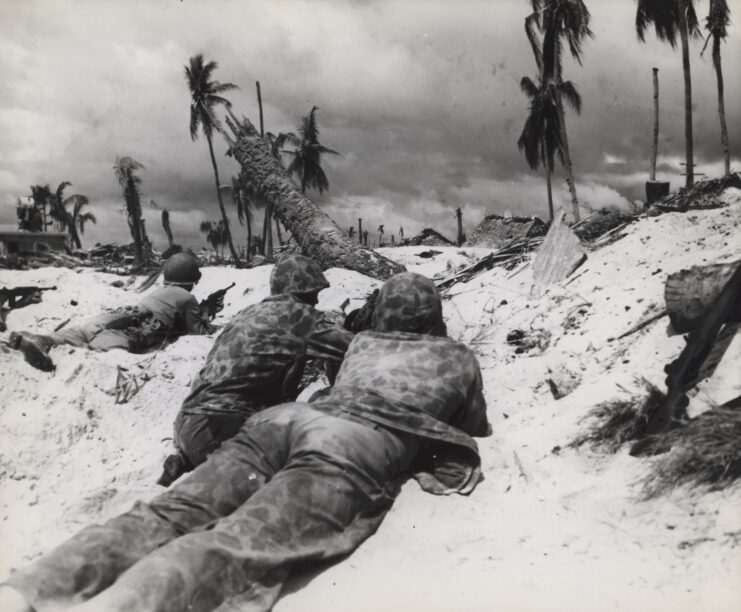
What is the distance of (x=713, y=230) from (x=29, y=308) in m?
8.44

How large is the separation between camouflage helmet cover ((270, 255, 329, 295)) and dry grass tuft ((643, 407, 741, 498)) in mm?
2386

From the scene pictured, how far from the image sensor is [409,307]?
328 centimetres

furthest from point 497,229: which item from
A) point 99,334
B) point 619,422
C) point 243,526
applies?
point 243,526

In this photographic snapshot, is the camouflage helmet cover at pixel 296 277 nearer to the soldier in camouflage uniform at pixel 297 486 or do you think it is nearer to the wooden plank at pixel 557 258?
the soldier in camouflage uniform at pixel 297 486

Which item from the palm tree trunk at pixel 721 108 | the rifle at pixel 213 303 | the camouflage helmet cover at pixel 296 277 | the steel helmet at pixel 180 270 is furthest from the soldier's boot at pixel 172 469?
the palm tree trunk at pixel 721 108

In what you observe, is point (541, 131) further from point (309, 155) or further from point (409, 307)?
point (409, 307)

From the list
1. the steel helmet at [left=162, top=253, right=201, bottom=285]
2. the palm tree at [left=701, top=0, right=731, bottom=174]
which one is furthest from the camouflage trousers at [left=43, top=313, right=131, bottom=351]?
the palm tree at [left=701, top=0, right=731, bottom=174]

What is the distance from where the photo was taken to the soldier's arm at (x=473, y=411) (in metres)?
3.07

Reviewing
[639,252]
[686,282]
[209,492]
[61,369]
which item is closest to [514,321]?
[639,252]

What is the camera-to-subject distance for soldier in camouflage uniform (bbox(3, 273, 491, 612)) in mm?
1771

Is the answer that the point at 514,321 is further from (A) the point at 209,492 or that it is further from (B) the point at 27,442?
(B) the point at 27,442

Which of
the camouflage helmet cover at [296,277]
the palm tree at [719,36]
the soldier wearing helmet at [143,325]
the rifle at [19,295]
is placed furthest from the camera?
the palm tree at [719,36]

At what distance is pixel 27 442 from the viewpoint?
143 inches

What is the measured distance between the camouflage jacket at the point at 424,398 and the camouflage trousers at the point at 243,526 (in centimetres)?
13
